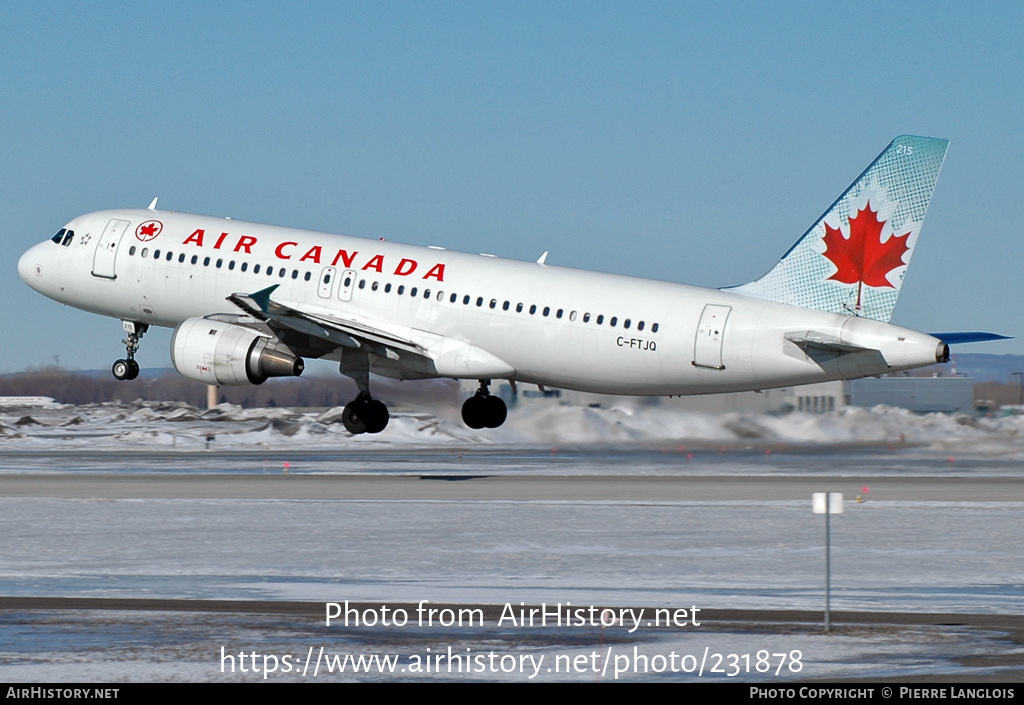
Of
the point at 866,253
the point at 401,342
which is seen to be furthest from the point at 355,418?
the point at 866,253

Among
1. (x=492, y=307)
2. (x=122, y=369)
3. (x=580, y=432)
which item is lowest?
(x=580, y=432)

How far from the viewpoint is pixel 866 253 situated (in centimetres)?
4100

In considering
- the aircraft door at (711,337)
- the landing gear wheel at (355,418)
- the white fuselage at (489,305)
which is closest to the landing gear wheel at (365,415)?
the landing gear wheel at (355,418)

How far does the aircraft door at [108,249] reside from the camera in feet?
156

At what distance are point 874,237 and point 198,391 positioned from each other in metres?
58.2

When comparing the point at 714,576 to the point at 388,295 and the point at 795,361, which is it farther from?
the point at 388,295

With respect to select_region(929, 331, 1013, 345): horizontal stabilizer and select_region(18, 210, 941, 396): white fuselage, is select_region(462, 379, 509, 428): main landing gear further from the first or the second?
select_region(929, 331, 1013, 345): horizontal stabilizer

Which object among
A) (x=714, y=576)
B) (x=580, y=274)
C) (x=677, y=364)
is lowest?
(x=714, y=576)

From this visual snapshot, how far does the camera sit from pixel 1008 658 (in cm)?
1783

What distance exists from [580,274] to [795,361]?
7086 mm

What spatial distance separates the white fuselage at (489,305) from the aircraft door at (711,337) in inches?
1.6

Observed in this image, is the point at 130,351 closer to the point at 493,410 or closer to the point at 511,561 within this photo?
the point at 493,410

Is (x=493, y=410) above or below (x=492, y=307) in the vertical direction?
below
